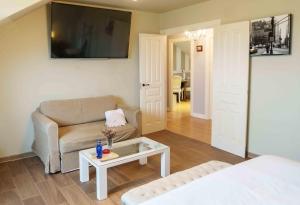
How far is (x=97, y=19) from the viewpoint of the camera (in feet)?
13.5

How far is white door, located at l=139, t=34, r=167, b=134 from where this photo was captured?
16.1ft

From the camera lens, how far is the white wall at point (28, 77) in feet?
12.1

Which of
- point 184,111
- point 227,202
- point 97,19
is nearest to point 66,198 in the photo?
point 227,202

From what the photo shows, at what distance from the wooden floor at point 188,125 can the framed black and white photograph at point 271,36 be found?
1.89 metres

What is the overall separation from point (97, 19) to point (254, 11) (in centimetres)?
236

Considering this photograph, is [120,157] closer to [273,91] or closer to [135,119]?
[135,119]

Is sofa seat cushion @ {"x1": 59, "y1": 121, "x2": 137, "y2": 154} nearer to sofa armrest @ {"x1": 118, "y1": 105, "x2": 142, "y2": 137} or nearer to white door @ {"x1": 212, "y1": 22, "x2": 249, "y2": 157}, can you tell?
sofa armrest @ {"x1": 118, "y1": 105, "x2": 142, "y2": 137}

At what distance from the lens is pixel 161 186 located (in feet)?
6.83

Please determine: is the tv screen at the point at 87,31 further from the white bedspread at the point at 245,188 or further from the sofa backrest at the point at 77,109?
the white bedspread at the point at 245,188

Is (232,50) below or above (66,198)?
above

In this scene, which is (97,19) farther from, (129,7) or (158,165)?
(158,165)

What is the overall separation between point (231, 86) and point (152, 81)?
169 cm

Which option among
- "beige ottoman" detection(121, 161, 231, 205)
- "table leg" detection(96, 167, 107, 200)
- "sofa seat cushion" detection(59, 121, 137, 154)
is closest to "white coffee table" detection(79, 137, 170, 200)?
"table leg" detection(96, 167, 107, 200)

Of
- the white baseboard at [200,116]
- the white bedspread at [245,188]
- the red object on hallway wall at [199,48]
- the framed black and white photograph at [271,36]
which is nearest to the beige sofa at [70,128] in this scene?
the framed black and white photograph at [271,36]
